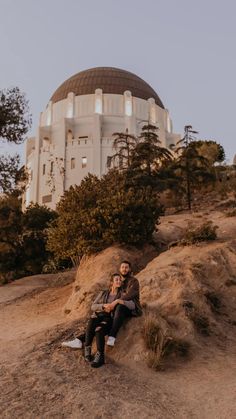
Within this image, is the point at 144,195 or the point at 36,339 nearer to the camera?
the point at 36,339

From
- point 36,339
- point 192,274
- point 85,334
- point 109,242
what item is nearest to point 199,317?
point 192,274

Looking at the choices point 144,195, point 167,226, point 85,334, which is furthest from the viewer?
point 167,226

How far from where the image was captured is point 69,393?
20.9 ft

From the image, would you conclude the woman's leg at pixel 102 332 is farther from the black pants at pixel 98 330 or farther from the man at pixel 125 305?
the man at pixel 125 305

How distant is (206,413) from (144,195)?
37.3ft

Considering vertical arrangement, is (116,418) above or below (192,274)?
below

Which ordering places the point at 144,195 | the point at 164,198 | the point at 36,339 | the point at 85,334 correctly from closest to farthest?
the point at 85,334, the point at 36,339, the point at 144,195, the point at 164,198

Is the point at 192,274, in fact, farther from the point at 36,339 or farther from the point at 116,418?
the point at 116,418

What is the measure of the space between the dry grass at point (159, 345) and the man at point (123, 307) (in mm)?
421

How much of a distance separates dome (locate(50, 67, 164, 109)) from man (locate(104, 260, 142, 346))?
5547cm

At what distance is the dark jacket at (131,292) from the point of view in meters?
8.36

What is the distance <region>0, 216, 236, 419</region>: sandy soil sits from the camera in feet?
19.5

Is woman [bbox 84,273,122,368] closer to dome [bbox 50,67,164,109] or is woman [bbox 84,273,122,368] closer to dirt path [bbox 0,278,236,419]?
dirt path [bbox 0,278,236,419]

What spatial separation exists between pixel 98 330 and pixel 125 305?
0.91 meters
